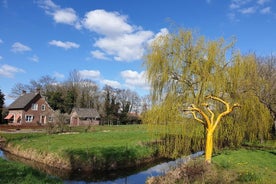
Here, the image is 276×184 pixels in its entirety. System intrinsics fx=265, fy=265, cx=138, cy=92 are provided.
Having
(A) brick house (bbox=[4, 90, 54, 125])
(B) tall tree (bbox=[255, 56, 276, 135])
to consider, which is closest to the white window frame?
(A) brick house (bbox=[4, 90, 54, 125])

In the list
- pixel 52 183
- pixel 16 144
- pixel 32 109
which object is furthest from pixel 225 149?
pixel 32 109

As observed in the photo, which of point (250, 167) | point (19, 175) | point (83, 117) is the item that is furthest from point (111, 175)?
point (83, 117)

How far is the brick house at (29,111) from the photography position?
4725 cm

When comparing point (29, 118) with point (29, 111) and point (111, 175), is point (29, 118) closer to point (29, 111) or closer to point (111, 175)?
point (29, 111)

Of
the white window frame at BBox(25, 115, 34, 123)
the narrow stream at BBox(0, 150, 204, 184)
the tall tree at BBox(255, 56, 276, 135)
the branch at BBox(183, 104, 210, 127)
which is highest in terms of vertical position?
the tall tree at BBox(255, 56, 276, 135)

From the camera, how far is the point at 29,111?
4784 centimetres

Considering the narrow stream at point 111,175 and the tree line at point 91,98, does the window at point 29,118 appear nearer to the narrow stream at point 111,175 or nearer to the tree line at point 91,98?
the tree line at point 91,98

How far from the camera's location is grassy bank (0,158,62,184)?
32.1 feet

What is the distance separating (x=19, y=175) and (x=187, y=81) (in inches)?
381

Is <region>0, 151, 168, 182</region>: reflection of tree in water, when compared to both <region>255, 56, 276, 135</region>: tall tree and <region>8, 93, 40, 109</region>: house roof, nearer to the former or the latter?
<region>255, 56, 276, 135</region>: tall tree

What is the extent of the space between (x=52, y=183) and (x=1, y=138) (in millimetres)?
19162

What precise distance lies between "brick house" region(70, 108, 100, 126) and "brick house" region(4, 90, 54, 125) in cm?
853

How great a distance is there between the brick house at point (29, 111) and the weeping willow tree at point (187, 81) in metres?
35.4

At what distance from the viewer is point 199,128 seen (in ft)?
52.2
